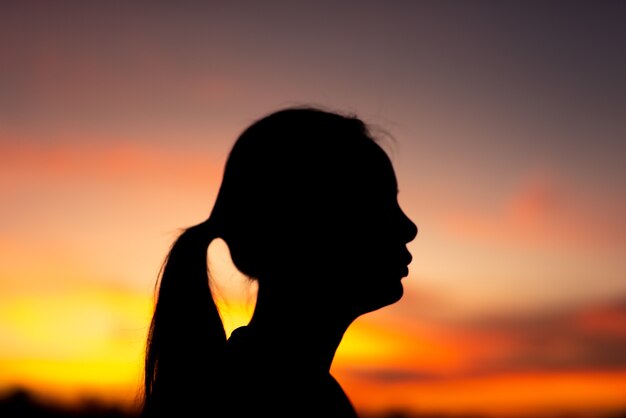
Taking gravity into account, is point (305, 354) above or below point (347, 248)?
below

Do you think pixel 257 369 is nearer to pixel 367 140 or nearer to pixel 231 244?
pixel 231 244

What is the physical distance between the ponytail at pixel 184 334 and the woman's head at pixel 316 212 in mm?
128

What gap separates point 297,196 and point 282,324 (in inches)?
15.2

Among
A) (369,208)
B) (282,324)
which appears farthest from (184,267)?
(369,208)

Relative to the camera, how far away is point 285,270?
2.59m

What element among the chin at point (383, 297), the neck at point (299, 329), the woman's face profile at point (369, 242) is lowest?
the neck at point (299, 329)

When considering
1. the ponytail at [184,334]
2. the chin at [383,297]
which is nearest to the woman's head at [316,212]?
the chin at [383,297]

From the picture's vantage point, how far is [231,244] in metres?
2.70

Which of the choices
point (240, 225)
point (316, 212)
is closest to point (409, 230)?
point (316, 212)

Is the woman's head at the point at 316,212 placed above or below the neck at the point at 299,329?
above

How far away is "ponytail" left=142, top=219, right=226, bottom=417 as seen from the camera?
258 cm

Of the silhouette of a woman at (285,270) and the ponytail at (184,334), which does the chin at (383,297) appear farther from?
the ponytail at (184,334)

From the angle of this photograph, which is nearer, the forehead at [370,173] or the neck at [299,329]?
the neck at [299,329]

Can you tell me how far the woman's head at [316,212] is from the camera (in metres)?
2.59
